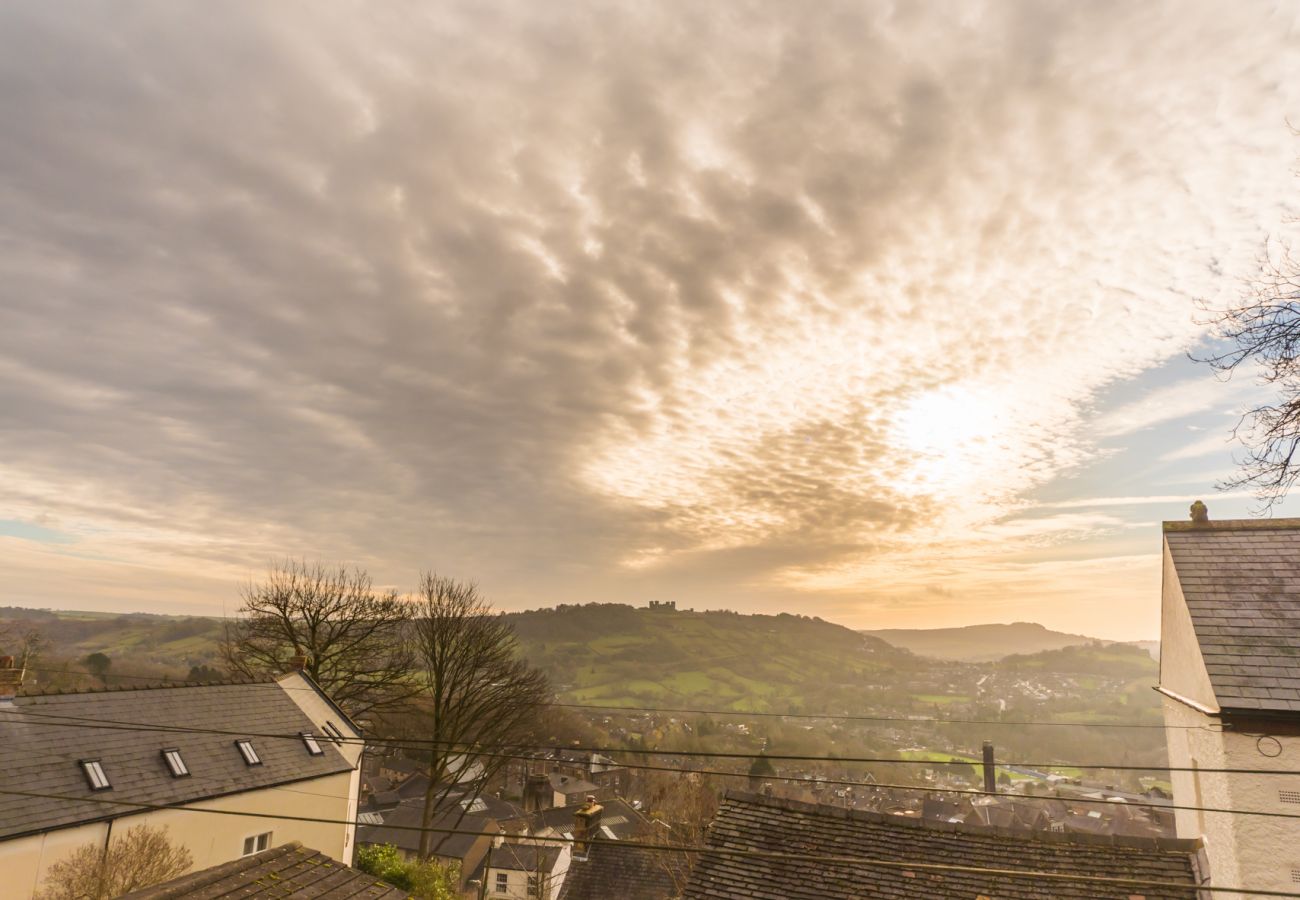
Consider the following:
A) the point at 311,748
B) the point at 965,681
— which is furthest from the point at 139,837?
the point at 965,681

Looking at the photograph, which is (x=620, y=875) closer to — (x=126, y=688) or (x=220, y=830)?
(x=220, y=830)

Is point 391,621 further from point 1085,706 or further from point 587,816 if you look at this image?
point 1085,706

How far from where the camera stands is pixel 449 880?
30062mm

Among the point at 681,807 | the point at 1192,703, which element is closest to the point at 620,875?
the point at 1192,703

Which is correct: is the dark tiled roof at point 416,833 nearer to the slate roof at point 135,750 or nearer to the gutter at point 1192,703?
the slate roof at point 135,750

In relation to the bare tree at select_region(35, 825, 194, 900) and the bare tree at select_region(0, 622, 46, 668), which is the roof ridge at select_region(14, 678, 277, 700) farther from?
the bare tree at select_region(0, 622, 46, 668)

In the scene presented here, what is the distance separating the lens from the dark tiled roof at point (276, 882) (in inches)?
328

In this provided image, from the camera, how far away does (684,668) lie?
172 metres

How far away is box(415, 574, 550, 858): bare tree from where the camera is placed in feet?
112

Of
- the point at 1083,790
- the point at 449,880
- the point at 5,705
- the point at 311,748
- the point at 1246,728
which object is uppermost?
the point at 1246,728

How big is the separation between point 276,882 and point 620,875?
27.1m

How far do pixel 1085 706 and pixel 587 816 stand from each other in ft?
366

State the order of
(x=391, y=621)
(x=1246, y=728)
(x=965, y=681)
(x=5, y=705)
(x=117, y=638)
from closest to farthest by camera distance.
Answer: (x=1246, y=728) < (x=5, y=705) < (x=391, y=621) < (x=117, y=638) < (x=965, y=681)

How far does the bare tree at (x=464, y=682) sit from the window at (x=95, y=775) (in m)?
13.8
